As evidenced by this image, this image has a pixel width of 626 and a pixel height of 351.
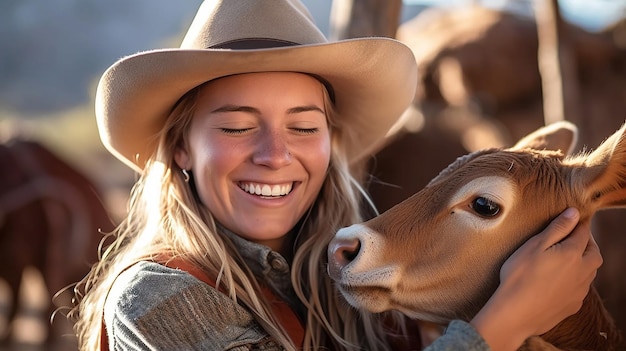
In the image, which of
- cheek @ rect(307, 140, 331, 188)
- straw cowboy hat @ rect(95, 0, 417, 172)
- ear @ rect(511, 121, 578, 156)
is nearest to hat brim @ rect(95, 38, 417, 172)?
straw cowboy hat @ rect(95, 0, 417, 172)

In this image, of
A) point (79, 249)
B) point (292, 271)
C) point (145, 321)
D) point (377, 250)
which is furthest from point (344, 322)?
point (79, 249)

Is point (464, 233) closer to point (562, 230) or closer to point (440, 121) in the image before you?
point (562, 230)

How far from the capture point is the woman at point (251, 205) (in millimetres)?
2008

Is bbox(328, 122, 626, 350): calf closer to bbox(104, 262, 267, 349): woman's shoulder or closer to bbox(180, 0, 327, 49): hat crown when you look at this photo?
bbox(104, 262, 267, 349): woman's shoulder

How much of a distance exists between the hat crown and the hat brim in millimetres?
105

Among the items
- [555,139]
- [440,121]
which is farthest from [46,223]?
[555,139]

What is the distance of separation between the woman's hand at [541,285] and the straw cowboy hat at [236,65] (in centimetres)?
76

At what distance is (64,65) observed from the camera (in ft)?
134

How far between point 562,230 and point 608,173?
20 cm

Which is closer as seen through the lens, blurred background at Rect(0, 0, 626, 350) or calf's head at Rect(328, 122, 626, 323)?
calf's head at Rect(328, 122, 626, 323)

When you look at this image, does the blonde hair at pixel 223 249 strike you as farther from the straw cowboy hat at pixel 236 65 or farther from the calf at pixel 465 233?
the calf at pixel 465 233

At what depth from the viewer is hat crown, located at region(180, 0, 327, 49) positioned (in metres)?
2.28

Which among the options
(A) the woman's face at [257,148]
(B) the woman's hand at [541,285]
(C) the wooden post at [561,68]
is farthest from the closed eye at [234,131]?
(C) the wooden post at [561,68]

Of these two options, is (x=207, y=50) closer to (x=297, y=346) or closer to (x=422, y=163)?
(x=297, y=346)
